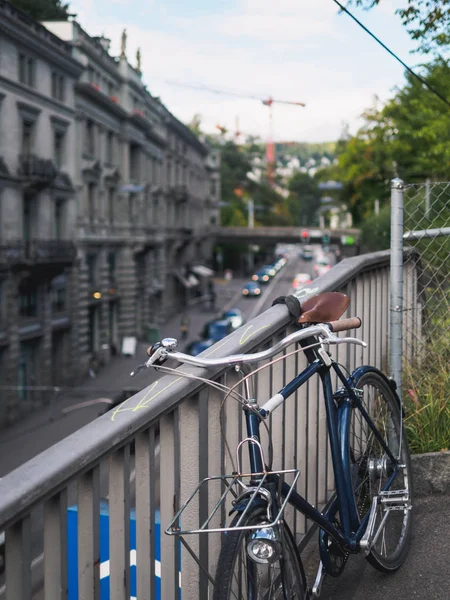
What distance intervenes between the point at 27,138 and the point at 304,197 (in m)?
136

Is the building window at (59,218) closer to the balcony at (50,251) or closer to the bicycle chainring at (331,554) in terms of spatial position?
the balcony at (50,251)

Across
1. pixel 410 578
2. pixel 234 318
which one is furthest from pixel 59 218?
pixel 410 578

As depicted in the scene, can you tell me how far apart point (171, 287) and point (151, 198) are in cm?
995

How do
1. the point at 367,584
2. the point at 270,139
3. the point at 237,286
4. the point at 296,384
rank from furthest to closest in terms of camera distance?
the point at 270,139 < the point at 237,286 < the point at 367,584 < the point at 296,384

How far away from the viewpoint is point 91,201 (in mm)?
43219

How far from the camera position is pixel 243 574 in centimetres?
257

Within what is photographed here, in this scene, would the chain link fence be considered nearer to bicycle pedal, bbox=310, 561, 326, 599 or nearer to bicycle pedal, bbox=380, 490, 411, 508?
bicycle pedal, bbox=380, 490, 411, 508

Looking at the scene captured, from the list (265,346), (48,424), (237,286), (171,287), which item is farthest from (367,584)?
(237,286)

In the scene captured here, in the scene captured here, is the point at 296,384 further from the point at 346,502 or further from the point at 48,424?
the point at 48,424

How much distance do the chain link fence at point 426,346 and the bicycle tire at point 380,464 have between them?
0.60m

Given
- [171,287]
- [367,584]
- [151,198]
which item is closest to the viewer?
[367,584]

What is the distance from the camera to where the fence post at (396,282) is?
180 inches

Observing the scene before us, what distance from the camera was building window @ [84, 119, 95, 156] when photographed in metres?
41.8

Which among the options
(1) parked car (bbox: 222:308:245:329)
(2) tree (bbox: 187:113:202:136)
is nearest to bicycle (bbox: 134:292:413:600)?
(1) parked car (bbox: 222:308:245:329)
